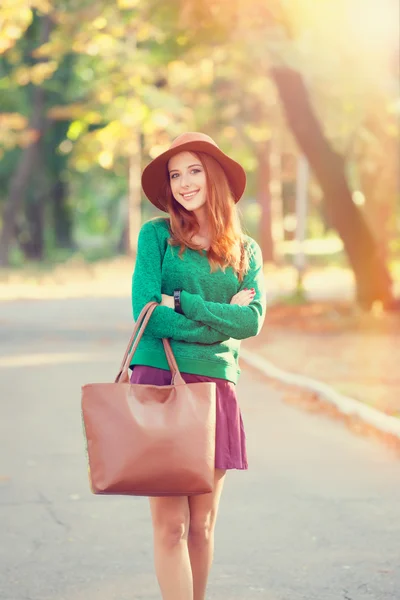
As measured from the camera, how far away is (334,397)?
11.6 m

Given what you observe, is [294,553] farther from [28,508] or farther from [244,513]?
[28,508]

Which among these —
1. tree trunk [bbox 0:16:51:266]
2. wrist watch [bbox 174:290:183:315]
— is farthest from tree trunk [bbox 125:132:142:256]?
wrist watch [bbox 174:290:183:315]

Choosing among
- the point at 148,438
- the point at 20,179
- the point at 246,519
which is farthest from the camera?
the point at 20,179

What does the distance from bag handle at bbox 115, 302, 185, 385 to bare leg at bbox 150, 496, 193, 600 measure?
47cm

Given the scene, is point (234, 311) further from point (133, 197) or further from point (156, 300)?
point (133, 197)

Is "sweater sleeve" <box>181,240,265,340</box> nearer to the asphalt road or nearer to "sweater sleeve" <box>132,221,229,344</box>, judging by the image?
"sweater sleeve" <box>132,221,229,344</box>

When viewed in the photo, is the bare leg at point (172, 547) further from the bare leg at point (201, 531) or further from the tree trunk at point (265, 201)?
the tree trunk at point (265, 201)

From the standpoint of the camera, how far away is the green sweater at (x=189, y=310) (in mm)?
4543

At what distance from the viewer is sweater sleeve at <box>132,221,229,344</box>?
4507 mm

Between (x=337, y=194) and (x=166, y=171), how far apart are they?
17754 mm

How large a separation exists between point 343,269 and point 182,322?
4087cm

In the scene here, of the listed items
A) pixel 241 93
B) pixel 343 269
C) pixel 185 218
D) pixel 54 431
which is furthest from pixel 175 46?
pixel 343 269

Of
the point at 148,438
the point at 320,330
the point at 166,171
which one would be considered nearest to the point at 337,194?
the point at 320,330

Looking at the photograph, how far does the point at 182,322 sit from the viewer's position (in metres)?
4.54
